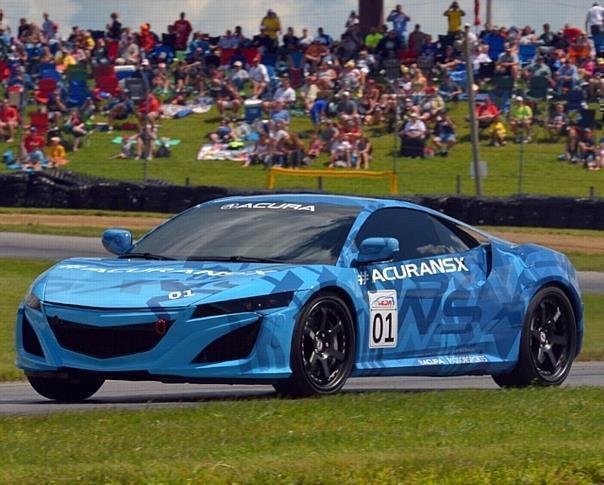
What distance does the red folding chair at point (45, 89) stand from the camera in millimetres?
34731

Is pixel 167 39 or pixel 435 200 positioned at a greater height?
pixel 167 39

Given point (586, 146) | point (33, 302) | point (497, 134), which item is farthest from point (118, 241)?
point (497, 134)

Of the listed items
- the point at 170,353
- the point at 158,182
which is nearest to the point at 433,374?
the point at 170,353

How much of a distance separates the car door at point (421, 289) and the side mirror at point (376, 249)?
0.08m

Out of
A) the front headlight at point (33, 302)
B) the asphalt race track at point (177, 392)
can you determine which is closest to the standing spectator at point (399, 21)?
the asphalt race track at point (177, 392)

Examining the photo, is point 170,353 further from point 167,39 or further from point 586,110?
point 167,39

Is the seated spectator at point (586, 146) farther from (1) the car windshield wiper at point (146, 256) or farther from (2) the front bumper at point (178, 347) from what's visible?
(2) the front bumper at point (178, 347)

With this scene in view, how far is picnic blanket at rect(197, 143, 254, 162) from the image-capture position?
1261 inches

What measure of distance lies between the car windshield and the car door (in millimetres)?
225

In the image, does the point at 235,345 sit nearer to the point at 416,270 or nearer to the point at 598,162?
the point at 416,270

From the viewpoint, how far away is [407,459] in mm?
5488

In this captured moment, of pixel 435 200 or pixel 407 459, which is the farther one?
pixel 435 200

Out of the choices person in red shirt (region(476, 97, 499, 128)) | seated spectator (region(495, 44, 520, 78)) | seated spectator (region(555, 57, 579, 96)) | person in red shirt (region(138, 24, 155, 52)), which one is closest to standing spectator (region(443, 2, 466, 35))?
seated spectator (region(495, 44, 520, 78))

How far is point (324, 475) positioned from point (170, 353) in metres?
2.58
